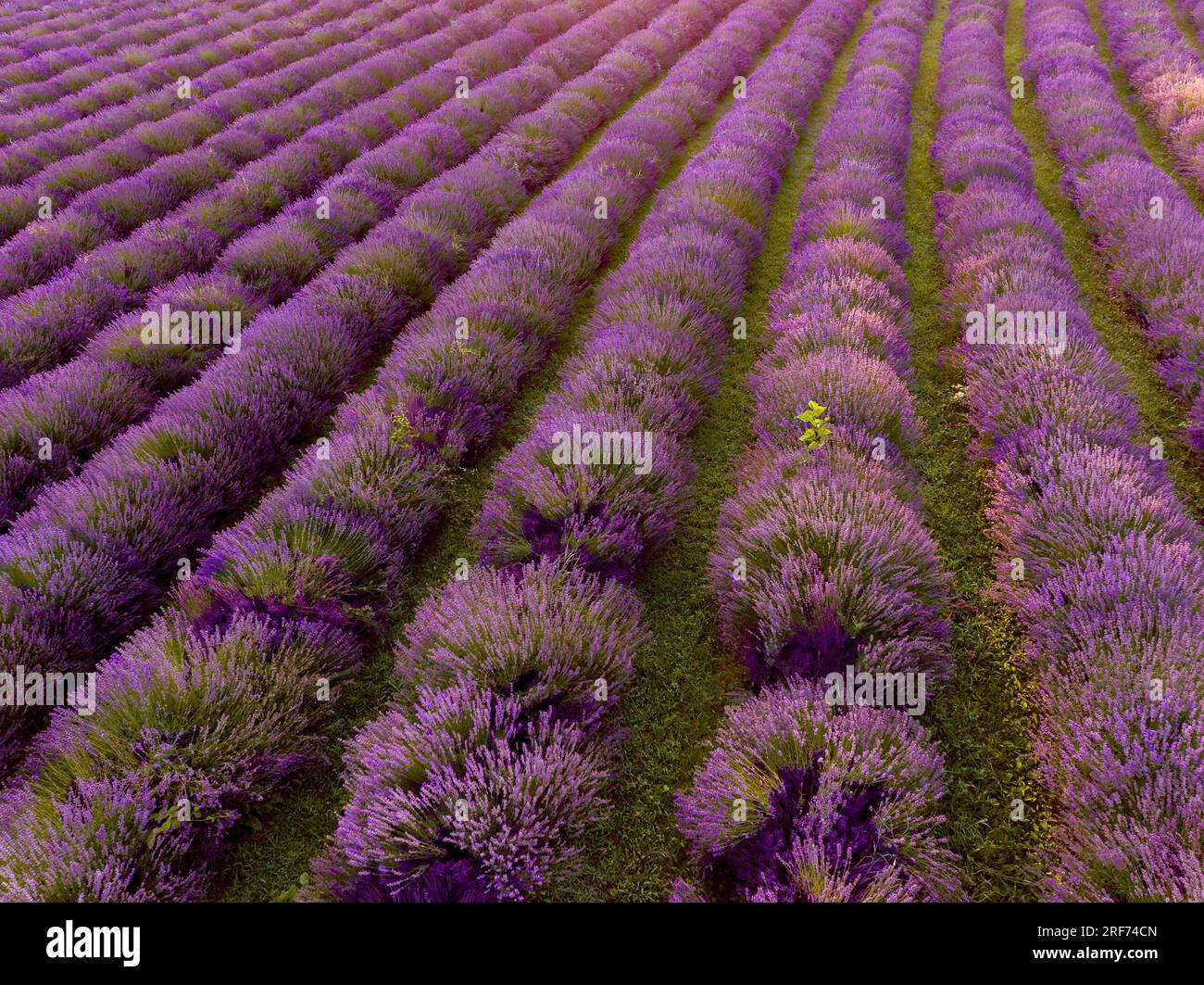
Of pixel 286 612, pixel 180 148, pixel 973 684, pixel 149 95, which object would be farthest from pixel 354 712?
pixel 149 95

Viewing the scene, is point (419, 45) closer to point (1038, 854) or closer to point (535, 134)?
point (535, 134)

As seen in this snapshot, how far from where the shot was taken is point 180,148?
771 cm

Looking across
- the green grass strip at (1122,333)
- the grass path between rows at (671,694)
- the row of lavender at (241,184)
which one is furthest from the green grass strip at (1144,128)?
the row of lavender at (241,184)

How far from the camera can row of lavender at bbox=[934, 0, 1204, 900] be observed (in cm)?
185

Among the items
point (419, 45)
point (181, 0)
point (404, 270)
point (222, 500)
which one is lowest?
point (222, 500)

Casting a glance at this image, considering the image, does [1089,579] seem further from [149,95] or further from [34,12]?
[34,12]

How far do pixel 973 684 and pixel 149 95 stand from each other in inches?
459

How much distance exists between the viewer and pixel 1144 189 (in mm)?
5516

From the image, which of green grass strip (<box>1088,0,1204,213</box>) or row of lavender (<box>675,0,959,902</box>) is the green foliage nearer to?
row of lavender (<box>675,0,959,902</box>)

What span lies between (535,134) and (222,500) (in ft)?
19.7

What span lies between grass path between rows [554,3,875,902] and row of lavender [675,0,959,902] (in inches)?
5.0

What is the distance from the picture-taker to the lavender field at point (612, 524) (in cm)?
203

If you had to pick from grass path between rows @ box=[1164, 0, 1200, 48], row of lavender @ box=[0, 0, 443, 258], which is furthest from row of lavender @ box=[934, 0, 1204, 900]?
grass path between rows @ box=[1164, 0, 1200, 48]
